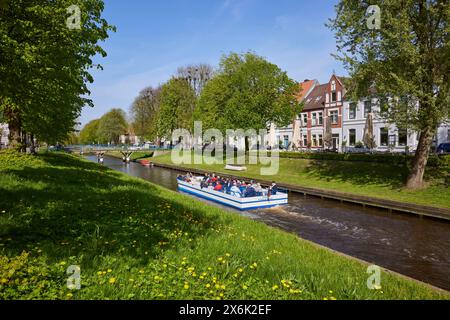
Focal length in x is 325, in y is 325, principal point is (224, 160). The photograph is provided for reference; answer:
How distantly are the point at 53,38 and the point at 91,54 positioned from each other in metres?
4.47

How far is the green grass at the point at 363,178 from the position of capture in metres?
21.2

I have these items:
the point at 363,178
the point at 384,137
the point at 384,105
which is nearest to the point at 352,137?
the point at 384,137

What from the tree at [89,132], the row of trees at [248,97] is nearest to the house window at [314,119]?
the row of trees at [248,97]

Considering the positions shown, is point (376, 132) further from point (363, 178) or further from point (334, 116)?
point (363, 178)

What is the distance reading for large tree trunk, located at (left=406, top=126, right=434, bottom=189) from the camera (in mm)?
21812

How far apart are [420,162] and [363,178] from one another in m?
5.58

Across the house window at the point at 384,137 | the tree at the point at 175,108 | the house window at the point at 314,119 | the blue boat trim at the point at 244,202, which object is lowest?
the blue boat trim at the point at 244,202

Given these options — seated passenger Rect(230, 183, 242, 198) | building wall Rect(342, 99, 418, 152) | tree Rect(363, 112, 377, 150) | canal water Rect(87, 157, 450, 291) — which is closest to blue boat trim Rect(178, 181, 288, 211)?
seated passenger Rect(230, 183, 242, 198)

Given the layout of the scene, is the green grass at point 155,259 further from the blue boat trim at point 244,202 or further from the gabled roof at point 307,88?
the gabled roof at point 307,88

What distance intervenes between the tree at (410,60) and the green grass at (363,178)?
1345mm

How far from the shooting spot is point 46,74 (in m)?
13.8
